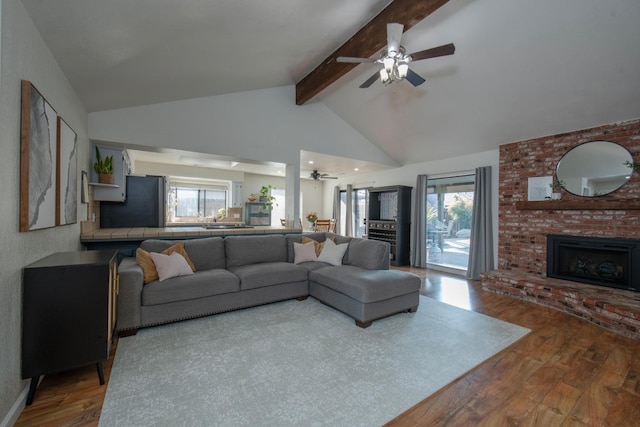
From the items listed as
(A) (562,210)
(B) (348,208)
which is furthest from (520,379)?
(B) (348,208)

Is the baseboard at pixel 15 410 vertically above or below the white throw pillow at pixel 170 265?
below

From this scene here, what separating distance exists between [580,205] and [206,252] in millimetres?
5163

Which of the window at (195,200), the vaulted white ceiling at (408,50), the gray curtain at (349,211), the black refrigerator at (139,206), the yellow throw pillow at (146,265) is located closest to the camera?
the vaulted white ceiling at (408,50)

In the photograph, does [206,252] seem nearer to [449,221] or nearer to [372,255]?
[372,255]

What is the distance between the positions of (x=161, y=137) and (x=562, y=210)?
5986 millimetres

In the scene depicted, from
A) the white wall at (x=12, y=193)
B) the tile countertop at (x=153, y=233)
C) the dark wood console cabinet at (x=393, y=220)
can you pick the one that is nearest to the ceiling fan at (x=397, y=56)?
the white wall at (x=12, y=193)

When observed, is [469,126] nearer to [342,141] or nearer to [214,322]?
[342,141]

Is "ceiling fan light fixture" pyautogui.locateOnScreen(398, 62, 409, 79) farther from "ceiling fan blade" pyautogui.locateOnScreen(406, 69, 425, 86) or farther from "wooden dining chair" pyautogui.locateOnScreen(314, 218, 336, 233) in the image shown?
"wooden dining chair" pyautogui.locateOnScreen(314, 218, 336, 233)

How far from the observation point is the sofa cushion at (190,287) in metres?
2.77

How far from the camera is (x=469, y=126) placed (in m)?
4.65

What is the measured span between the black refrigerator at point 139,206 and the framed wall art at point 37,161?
2123mm

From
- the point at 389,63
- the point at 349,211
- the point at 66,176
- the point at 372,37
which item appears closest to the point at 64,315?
the point at 66,176

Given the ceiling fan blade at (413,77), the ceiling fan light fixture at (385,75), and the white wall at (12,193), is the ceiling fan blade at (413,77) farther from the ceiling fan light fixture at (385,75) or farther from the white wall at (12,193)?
the white wall at (12,193)

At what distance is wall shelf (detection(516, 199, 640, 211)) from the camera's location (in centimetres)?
350
